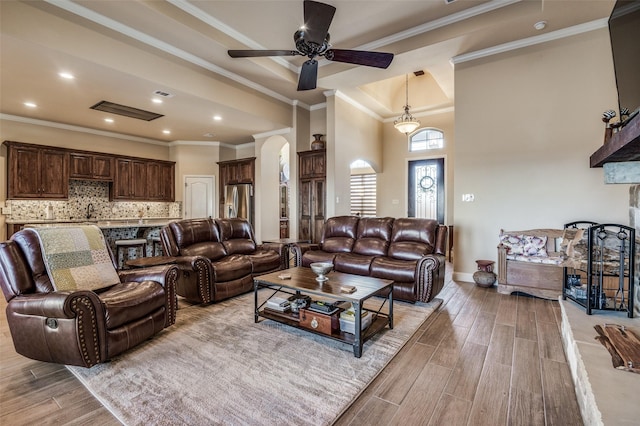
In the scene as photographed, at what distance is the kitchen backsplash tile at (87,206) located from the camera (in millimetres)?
6130

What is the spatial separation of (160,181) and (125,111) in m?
2.70

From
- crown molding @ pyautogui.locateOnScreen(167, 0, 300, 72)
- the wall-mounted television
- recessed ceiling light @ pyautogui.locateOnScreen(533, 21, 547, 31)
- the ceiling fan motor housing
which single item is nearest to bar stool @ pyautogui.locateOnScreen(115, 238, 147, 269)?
crown molding @ pyautogui.locateOnScreen(167, 0, 300, 72)

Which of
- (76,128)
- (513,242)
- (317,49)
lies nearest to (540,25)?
(513,242)

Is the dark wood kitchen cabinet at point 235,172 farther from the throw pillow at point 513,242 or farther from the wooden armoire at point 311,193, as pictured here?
the throw pillow at point 513,242

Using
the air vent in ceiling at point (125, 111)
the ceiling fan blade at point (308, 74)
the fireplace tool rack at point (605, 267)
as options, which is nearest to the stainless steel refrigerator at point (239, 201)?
the air vent in ceiling at point (125, 111)

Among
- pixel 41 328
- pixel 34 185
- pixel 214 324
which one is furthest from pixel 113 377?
pixel 34 185

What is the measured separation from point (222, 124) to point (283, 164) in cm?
441

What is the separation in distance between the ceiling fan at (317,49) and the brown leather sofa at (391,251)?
224 centimetres

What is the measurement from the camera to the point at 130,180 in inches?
295

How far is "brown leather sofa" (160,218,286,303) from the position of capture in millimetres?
3488

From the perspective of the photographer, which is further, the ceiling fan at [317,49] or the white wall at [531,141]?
the white wall at [531,141]

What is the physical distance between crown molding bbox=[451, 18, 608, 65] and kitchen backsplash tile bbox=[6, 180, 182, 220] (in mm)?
7509

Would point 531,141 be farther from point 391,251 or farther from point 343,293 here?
point 343,293

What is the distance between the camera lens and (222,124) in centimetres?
657
